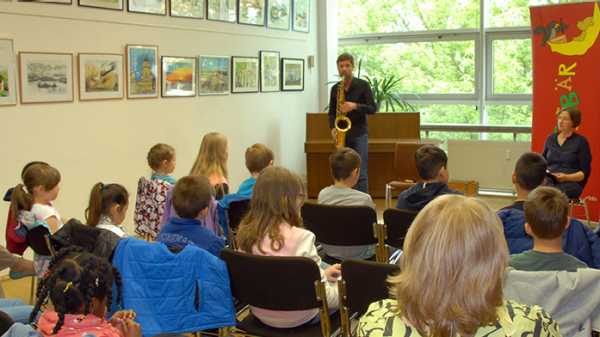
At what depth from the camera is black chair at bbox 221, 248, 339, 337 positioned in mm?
2619

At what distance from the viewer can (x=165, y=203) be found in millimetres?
4270

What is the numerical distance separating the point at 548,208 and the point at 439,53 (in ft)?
22.7

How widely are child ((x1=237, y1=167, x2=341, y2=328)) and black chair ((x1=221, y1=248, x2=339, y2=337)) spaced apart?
69 millimetres

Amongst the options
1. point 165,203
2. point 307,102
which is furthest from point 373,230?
point 307,102

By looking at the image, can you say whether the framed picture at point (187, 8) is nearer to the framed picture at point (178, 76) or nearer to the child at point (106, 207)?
the framed picture at point (178, 76)

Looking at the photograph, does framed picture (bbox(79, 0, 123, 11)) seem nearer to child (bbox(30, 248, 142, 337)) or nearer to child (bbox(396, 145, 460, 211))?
child (bbox(396, 145, 460, 211))

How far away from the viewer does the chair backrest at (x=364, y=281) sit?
249cm

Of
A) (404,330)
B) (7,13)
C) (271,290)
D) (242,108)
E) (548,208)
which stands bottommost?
(271,290)

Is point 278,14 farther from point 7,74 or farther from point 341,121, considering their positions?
point 7,74

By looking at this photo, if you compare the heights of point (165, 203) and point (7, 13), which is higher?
point (7, 13)

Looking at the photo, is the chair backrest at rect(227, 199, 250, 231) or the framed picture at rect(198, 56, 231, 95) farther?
the framed picture at rect(198, 56, 231, 95)

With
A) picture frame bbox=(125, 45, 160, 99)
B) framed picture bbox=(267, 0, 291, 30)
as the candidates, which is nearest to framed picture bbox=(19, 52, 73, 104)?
picture frame bbox=(125, 45, 160, 99)

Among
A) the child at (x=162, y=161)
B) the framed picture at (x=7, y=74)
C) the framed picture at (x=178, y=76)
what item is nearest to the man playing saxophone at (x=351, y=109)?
the framed picture at (x=178, y=76)

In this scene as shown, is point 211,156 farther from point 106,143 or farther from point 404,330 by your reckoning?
point 404,330
